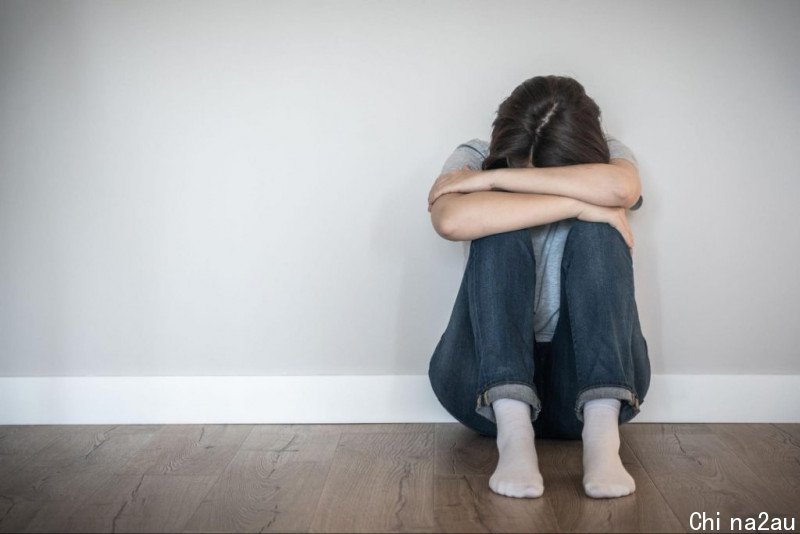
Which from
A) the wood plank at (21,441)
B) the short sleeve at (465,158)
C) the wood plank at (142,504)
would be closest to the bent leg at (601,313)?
the short sleeve at (465,158)

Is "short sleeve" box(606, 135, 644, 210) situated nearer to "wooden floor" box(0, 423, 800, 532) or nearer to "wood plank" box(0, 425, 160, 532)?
"wooden floor" box(0, 423, 800, 532)

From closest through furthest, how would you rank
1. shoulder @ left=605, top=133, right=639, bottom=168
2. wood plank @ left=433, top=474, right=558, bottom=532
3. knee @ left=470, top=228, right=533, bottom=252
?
wood plank @ left=433, top=474, right=558, bottom=532 < knee @ left=470, top=228, right=533, bottom=252 < shoulder @ left=605, top=133, right=639, bottom=168

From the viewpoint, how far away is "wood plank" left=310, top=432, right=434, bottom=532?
1.42m

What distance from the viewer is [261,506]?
1.51 meters

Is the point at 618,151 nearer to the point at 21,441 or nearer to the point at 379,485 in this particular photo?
the point at 379,485

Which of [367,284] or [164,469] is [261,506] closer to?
[164,469]

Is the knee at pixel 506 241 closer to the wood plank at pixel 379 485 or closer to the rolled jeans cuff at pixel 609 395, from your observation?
the rolled jeans cuff at pixel 609 395

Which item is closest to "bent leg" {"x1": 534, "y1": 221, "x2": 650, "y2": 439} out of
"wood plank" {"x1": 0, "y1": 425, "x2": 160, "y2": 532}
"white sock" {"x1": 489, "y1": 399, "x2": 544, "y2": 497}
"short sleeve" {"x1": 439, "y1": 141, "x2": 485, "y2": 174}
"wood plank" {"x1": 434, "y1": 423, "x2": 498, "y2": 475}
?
"white sock" {"x1": 489, "y1": 399, "x2": 544, "y2": 497}

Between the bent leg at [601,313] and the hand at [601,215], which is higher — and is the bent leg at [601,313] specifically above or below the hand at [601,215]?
below

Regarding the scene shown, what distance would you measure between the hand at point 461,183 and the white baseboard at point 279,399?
570mm

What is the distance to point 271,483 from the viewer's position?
5.41ft

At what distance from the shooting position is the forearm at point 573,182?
173 cm

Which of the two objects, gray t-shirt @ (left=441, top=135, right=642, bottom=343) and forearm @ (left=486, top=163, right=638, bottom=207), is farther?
gray t-shirt @ (left=441, top=135, right=642, bottom=343)

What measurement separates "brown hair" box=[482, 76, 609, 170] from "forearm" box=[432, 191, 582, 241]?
0.15 metres
